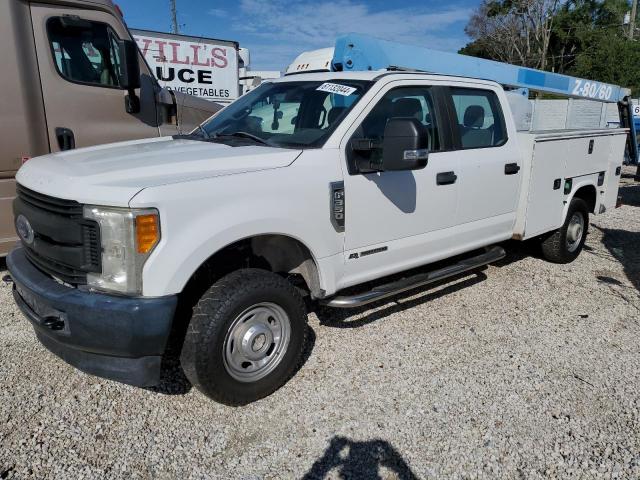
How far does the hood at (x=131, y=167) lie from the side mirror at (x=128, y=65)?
1812 millimetres

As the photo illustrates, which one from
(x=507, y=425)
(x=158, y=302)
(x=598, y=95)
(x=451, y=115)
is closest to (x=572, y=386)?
(x=507, y=425)

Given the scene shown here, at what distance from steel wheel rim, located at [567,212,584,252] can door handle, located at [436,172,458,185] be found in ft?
8.04

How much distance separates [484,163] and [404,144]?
1.47 metres

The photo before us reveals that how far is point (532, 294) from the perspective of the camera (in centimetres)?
508

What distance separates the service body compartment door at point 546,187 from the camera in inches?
195

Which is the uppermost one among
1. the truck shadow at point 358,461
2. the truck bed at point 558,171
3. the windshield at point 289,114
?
the windshield at point 289,114

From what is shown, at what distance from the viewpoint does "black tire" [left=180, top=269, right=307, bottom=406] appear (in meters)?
2.85

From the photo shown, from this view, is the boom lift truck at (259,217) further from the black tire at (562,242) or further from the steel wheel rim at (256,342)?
the black tire at (562,242)

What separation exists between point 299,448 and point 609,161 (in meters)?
5.34

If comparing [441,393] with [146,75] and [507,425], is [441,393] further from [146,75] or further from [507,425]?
[146,75]

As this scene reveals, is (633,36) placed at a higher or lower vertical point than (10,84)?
higher

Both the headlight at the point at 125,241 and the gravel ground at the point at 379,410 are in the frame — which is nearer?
the headlight at the point at 125,241

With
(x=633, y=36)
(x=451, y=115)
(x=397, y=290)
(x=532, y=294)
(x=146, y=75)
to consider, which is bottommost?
(x=532, y=294)

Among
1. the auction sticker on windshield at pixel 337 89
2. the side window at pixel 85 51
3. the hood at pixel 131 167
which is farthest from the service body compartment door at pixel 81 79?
the auction sticker on windshield at pixel 337 89
